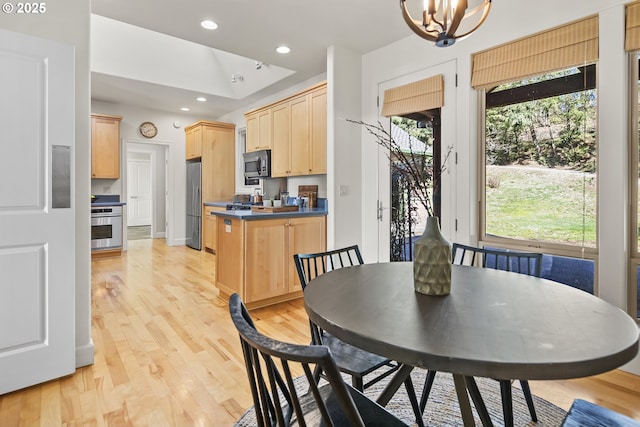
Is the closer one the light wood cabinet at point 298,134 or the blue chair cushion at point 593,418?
the blue chair cushion at point 593,418

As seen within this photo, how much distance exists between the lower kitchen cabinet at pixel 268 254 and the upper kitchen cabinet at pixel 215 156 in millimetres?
3251

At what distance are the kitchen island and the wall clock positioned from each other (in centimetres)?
415

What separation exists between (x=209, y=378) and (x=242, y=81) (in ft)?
15.9

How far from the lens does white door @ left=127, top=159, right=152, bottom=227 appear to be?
1034cm

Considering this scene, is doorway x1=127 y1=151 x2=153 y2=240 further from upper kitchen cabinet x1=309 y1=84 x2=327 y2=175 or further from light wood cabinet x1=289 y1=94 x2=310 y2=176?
upper kitchen cabinet x1=309 y1=84 x2=327 y2=175

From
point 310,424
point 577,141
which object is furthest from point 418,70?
point 310,424

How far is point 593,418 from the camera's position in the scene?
1028mm

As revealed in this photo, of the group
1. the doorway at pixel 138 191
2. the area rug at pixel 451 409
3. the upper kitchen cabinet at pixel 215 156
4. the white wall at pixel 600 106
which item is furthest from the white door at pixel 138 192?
the area rug at pixel 451 409

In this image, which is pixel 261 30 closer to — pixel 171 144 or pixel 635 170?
pixel 635 170

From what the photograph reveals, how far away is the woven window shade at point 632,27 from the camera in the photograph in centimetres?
203

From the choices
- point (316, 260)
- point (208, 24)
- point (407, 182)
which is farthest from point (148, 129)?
point (316, 260)

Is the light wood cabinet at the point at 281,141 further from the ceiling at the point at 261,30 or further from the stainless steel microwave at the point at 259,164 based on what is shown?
the ceiling at the point at 261,30

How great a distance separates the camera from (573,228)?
7.86 ft

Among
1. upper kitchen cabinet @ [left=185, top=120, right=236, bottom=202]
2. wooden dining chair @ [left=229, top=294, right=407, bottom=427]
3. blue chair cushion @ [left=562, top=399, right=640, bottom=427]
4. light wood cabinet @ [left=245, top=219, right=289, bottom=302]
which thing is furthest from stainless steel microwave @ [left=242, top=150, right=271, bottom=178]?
blue chair cushion @ [left=562, top=399, right=640, bottom=427]
